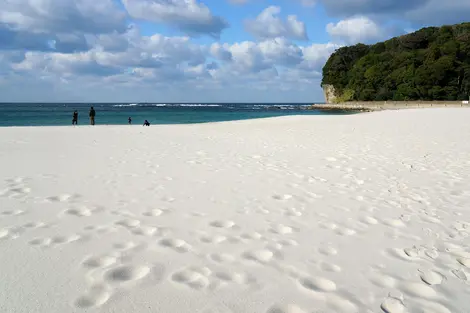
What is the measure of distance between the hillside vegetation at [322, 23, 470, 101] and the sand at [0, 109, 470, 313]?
82.1 meters

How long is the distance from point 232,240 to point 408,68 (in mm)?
92993

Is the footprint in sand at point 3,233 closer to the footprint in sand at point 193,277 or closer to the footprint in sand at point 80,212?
the footprint in sand at point 80,212

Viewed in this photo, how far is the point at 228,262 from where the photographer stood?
2.73m

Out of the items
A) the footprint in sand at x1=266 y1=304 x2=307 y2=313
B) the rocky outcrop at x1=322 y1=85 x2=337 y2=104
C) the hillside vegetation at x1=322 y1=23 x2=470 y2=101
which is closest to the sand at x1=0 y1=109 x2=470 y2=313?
the footprint in sand at x1=266 y1=304 x2=307 y2=313

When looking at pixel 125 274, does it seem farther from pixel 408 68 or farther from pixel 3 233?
pixel 408 68

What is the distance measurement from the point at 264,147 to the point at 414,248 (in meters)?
7.11

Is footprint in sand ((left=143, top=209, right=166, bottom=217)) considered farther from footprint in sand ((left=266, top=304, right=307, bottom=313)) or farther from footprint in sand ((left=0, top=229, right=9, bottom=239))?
footprint in sand ((left=266, top=304, right=307, bottom=313))

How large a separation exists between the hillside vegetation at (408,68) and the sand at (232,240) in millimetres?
82126

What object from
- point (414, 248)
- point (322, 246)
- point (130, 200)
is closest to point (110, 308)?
point (322, 246)

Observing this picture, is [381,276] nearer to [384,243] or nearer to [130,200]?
[384,243]

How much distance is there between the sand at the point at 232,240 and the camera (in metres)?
2.24

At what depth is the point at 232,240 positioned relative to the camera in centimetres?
318

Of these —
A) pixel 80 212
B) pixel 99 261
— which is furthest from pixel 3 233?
pixel 99 261

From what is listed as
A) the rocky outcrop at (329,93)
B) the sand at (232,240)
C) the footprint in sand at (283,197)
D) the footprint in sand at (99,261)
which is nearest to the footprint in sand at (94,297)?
the sand at (232,240)
